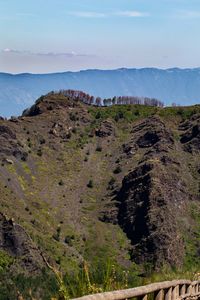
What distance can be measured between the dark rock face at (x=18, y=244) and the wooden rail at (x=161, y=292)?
121783 millimetres

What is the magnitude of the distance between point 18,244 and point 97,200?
4443cm

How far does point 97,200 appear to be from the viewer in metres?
186

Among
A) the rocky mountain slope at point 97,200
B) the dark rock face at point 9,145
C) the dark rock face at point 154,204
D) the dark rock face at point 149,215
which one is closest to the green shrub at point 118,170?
the rocky mountain slope at point 97,200

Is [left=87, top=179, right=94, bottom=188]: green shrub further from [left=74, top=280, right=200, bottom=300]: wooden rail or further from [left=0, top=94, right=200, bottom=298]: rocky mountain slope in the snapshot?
[left=74, top=280, right=200, bottom=300]: wooden rail

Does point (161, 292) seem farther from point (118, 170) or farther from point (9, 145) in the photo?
point (118, 170)

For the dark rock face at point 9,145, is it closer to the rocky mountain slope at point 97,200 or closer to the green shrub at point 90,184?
the rocky mountain slope at point 97,200

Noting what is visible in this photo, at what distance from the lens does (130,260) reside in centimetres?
15662

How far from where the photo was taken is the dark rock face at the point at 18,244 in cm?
14100

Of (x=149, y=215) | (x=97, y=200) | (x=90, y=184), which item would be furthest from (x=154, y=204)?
(x=90, y=184)

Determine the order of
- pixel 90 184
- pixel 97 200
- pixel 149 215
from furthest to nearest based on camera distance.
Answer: pixel 90 184 → pixel 97 200 → pixel 149 215

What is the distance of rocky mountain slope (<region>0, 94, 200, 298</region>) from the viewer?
150 meters

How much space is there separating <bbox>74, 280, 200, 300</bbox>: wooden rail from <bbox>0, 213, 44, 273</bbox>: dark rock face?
122 meters

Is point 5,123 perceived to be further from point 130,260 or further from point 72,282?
point 72,282

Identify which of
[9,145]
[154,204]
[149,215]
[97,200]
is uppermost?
[9,145]
